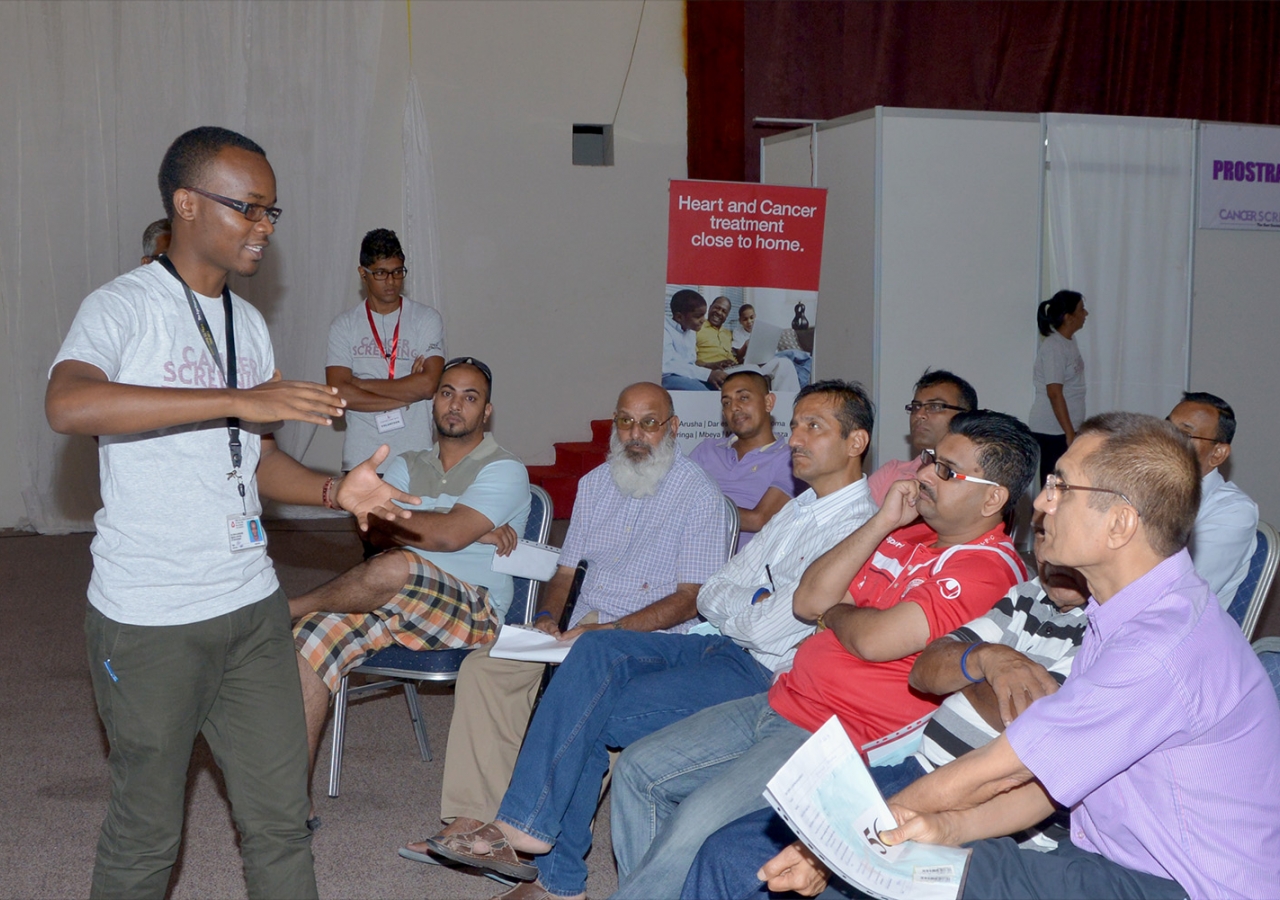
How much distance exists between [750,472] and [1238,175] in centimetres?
435

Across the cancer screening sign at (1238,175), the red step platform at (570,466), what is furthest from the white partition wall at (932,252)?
the red step platform at (570,466)

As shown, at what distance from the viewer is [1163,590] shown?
157cm

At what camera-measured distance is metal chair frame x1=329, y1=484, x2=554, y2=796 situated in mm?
3121

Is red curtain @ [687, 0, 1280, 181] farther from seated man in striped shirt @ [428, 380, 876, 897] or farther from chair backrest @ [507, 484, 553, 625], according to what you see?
seated man in striped shirt @ [428, 380, 876, 897]

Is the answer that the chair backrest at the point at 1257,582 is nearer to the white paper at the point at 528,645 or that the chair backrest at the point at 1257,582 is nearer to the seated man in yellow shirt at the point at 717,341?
the white paper at the point at 528,645

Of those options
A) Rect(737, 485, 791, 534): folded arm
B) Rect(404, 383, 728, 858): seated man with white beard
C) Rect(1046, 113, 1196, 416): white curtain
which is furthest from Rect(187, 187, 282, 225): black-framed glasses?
Rect(1046, 113, 1196, 416): white curtain

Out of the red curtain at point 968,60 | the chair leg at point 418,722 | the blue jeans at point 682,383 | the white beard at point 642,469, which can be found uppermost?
the red curtain at point 968,60

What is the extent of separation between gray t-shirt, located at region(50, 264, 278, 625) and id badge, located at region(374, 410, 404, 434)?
2.82 m

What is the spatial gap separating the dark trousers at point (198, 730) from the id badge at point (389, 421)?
271cm

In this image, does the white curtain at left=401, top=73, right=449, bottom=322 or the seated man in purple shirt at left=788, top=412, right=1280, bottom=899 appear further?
the white curtain at left=401, top=73, right=449, bottom=322

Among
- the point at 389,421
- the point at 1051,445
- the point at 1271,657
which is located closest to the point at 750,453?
the point at 389,421

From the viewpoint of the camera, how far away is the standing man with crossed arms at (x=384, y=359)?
4.65 meters

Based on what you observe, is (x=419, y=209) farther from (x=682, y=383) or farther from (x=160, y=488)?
(x=160, y=488)

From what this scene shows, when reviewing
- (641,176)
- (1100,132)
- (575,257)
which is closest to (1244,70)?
(1100,132)
